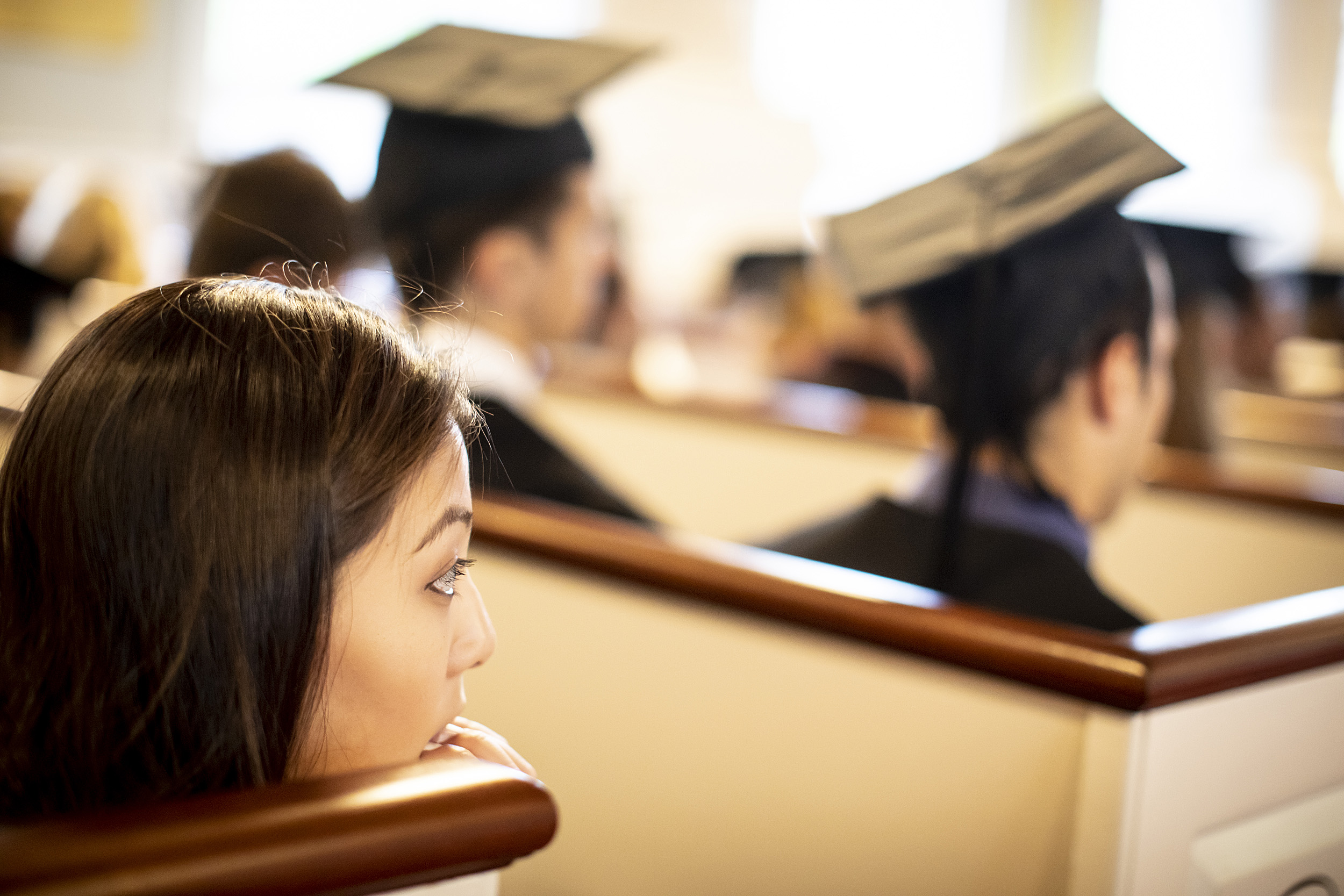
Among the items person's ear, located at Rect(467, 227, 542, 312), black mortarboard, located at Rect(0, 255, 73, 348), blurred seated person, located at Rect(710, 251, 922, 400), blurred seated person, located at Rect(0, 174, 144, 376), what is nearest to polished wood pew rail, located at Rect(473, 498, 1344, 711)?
person's ear, located at Rect(467, 227, 542, 312)

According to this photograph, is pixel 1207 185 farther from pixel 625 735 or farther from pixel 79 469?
pixel 79 469

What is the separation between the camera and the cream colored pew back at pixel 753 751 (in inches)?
51.4

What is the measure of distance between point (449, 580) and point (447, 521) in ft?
0.16

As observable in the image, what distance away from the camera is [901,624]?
1.32m

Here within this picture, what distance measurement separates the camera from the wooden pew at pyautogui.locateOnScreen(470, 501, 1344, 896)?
1238 mm

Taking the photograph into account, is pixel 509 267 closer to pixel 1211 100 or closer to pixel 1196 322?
pixel 1196 322

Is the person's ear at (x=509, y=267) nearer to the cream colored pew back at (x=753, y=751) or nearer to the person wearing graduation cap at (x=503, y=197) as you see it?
the person wearing graduation cap at (x=503, y=197)

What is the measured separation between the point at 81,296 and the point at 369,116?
4039 millimetres

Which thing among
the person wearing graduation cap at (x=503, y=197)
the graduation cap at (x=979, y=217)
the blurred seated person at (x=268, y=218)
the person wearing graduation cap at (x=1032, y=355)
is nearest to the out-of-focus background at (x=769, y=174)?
the person wearing graduation cap at (x=503, y=197)

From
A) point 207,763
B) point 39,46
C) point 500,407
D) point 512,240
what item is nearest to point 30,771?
point 207,763

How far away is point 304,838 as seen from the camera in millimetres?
713

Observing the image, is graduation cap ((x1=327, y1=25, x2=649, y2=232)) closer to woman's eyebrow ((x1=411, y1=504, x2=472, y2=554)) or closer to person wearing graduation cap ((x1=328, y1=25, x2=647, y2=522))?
person wearing graduation cap ((x1=328, y1=25, x2=647, y2=522))

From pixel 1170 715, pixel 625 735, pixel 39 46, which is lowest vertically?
pixel 625 735

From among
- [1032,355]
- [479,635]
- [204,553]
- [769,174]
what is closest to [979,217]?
[1032,355]
